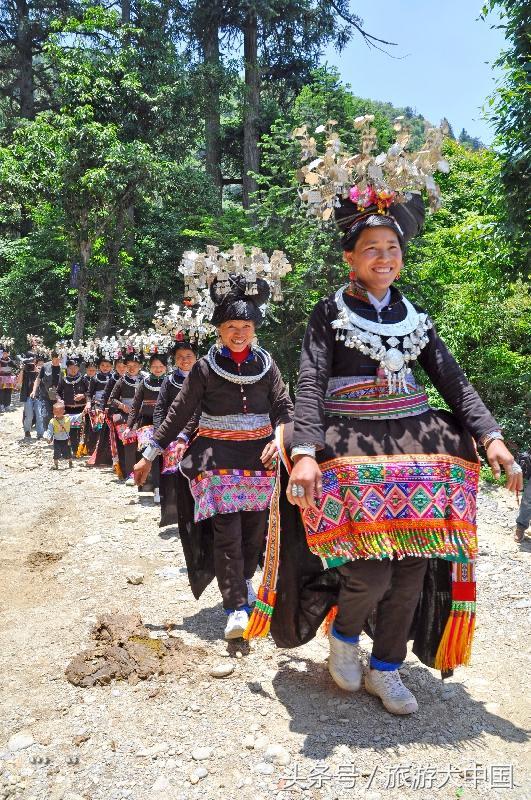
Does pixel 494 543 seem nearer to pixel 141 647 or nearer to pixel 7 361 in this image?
pixel 141 647

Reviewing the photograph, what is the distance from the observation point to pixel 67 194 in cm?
1727

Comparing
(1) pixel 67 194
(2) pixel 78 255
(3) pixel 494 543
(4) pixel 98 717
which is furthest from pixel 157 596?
(2) pixel 78 255

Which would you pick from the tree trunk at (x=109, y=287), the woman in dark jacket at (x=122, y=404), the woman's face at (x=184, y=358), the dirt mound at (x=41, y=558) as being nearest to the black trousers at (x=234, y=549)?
the dirt mound at (x=41, y=558)

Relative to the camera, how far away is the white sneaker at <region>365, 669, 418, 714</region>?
9.79 feet

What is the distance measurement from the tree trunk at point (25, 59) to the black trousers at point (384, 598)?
27.9 metres

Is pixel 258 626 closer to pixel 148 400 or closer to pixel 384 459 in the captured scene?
pixel 384 459

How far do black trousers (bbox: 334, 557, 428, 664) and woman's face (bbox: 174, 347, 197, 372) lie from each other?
12.1 feet

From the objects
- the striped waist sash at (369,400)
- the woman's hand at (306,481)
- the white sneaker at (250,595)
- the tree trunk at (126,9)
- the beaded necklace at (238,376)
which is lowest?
the white sneaker at (250,595)

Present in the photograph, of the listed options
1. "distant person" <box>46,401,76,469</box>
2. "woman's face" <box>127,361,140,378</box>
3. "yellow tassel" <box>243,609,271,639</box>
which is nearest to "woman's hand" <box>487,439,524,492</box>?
"yellow tassel" <box>243,609,271,639</box>

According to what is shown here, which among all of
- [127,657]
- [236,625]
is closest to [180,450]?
[236,625]

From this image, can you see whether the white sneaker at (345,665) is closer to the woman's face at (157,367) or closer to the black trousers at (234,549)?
the black trousers at (234,549)

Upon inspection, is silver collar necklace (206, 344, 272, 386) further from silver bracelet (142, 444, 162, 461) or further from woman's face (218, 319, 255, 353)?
silver bracelet (142, 444, 162, 461)

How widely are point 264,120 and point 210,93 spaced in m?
1.90

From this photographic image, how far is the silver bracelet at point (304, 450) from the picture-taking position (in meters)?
2.71
